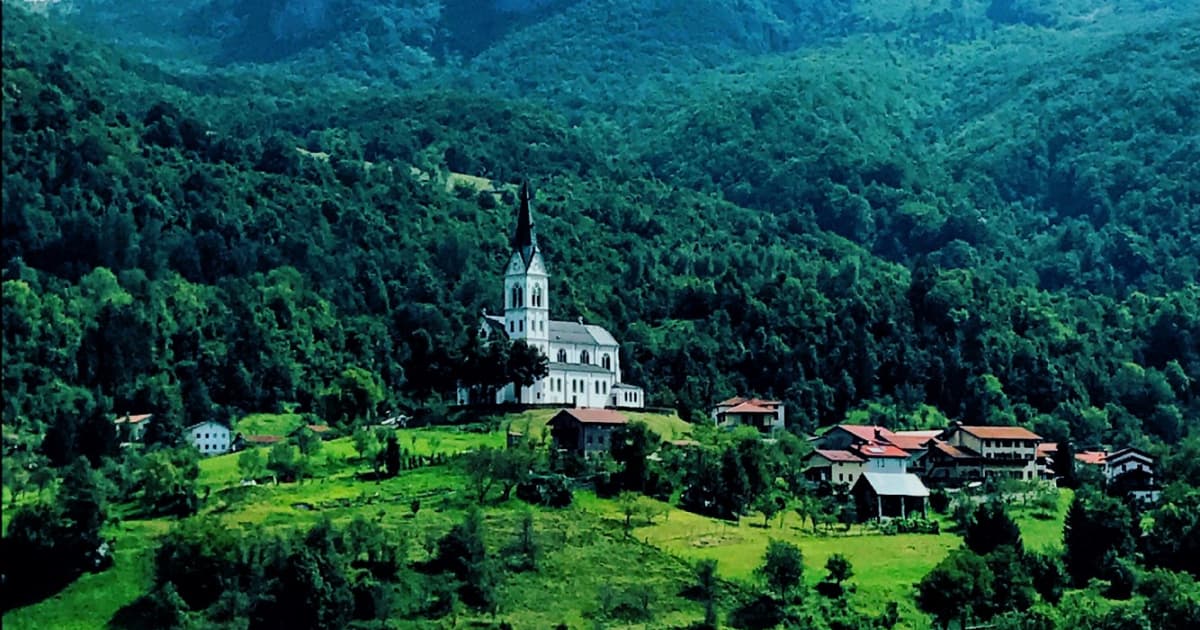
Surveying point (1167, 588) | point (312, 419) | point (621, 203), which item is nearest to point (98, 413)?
point (312, 419)

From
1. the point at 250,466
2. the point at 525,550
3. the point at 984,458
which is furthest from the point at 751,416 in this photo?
the point at 525,550

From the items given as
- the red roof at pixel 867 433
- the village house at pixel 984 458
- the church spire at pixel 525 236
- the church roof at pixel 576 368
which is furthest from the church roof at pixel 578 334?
the village house at pixel 984 458

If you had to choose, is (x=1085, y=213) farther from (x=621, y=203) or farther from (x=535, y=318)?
(x=535, y=318)

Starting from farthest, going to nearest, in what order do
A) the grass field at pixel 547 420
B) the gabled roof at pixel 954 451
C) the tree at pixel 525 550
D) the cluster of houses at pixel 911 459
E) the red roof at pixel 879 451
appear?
the gabled roof at pixel 954 451 → the grass field at pixel 547 420 → the red roof at pixel 879 451 → the cluster of houses at pixel 911 459 → the tree at pixel 525 550

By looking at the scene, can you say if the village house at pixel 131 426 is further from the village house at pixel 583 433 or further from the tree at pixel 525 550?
the tree at pixel 525 550

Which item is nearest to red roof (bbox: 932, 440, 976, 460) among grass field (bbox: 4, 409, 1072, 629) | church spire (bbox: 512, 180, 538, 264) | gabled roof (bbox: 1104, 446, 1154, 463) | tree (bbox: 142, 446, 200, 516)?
grass field (bbox: 4, 409, 1072, 629)

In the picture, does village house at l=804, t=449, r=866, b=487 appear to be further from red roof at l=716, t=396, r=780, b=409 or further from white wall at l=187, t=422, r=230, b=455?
white wall at l=187, t=422, r=230, b=455
